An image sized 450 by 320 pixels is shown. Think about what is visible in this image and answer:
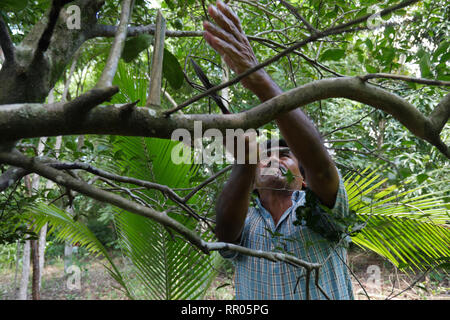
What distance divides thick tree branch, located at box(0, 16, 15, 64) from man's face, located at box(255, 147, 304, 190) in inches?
44.2

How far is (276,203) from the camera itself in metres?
1.77

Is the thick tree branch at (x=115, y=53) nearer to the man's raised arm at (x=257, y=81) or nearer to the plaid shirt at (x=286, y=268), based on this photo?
the man's raised arm at (x=257, y=81)

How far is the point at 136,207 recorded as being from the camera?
2.20ft

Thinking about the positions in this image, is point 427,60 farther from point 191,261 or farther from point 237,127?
point 191,261

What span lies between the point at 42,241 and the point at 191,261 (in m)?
3.35

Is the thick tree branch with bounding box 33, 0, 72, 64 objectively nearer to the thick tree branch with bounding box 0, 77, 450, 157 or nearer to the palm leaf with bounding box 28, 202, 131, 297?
the thick tree branch with bounding box 0, 77, 450, 157

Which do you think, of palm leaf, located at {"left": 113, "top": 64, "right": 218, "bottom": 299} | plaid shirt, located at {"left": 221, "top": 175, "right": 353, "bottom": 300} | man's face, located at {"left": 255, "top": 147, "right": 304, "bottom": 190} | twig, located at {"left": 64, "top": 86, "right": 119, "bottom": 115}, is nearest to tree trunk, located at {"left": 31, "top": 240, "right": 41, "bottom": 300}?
palm leaf, located at {"left": 113, "top": 64, "right": 218, "bottom": 299}

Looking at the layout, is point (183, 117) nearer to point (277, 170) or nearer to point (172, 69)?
point (172, 69)

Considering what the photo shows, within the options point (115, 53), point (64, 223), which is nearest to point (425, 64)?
point (115, 53)

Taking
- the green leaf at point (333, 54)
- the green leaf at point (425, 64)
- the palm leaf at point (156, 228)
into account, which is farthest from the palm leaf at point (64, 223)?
the green leaf at point (425, 64)

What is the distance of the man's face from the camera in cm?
163

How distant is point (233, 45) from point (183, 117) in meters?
0.38

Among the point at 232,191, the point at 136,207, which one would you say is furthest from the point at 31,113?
the point at 232,191

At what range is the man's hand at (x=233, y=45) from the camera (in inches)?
35.2
